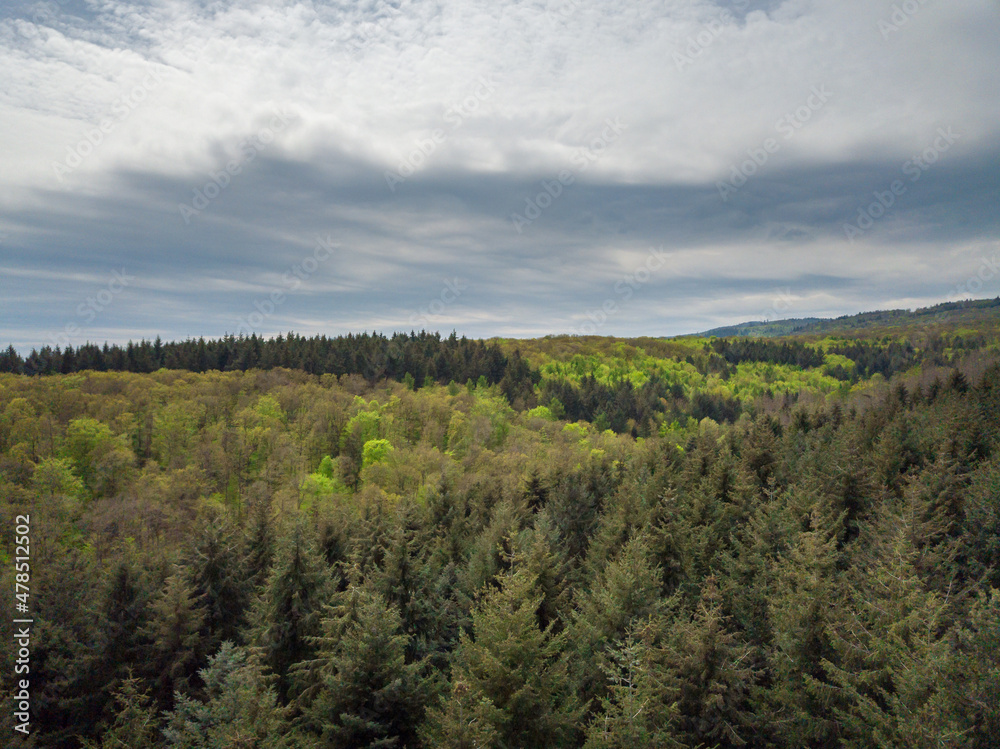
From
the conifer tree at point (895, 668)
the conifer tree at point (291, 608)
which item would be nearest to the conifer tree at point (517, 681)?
the conifer tree at point (895, 668)

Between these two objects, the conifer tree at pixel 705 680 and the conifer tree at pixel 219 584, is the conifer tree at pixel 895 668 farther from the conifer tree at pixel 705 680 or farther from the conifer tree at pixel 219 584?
the conifer tree at pixel 219 584

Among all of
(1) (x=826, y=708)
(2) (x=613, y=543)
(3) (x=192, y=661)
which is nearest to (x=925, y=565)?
(1) (x=826, y=708)

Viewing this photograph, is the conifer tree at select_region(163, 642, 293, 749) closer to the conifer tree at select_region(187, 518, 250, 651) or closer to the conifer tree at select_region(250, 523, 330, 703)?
the conifer tree at select_region(250, 523, 330, 703)

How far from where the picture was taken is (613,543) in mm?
32719

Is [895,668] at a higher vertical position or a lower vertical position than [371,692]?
higher

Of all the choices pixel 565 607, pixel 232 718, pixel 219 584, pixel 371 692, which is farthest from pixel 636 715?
pixel 219 584

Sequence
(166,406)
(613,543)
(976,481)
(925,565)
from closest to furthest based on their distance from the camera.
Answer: (925,565) < (976,481) < (613,543) < (166,406)

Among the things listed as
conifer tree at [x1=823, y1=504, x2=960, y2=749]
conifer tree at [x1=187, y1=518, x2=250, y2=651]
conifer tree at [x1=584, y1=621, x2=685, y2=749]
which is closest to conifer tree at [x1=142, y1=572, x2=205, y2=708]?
conifer tree at [x1=187, y1=518, x2=250, y2=651]

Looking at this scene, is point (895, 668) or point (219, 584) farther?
point (219, 584)

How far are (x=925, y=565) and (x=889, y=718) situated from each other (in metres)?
12.7

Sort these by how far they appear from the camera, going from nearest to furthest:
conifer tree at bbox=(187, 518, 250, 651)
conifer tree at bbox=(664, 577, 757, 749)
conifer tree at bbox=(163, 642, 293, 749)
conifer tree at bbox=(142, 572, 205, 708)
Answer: conifer tree at bbox=(163, 642, 293, 749) < conifer tree at bbox=(664, 577, 757, 749) < conifer tree at bbox=(142, 572, 205, 708) < conifer tree at bbox=(187, 518, 250, 651)

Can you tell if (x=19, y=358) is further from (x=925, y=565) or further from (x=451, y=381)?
(x=925, y=565)

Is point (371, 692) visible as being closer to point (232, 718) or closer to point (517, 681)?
point (232, 718)

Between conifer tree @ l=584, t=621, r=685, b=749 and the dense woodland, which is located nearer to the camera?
conifer tree @ l=584, t=621, r=685, b=749
